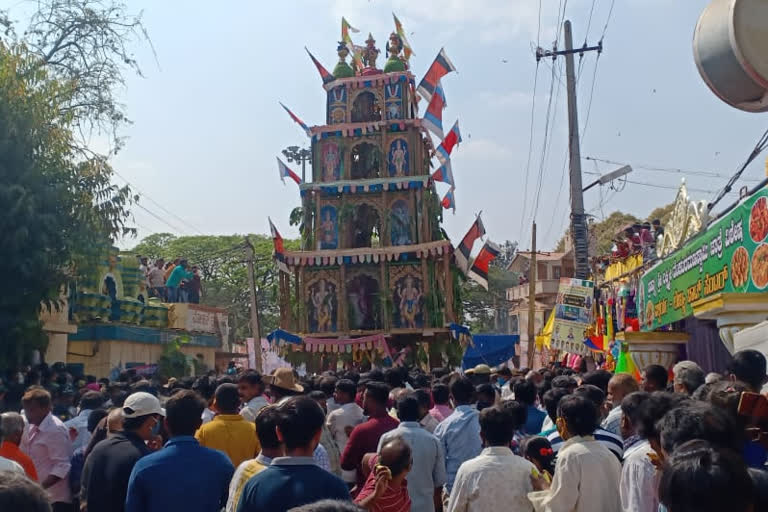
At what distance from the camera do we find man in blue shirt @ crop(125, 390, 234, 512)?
4.28 metres

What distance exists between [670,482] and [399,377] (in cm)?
667

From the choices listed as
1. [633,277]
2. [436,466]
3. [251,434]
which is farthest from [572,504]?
[633,277]

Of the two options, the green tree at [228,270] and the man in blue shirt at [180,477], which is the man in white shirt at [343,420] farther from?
the green tree at [228,270]

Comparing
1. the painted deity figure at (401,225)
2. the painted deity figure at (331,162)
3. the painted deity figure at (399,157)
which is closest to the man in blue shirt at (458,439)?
the painted deity figure at (401,225)

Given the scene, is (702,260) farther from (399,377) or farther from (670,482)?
(670,482)

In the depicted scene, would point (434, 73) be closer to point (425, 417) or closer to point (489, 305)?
point (425, 417)

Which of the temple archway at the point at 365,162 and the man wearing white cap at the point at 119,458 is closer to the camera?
the man wearing white cap at the point at 119,458

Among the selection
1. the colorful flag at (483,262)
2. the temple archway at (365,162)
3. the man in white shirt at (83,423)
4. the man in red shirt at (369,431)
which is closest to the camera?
the man in red shirt at (369,431)

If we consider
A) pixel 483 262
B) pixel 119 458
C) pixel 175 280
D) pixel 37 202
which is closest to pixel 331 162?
pixel 483 262

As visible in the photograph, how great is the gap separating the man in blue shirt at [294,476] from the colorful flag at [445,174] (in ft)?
86.2

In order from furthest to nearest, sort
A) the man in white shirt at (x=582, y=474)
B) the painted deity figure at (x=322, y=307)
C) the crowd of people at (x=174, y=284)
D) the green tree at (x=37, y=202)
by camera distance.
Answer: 1. the crowd of people at (x=174, y=284)
2. the painted deity figure at (x=322, y=307)
3. the green tree at (x=37, y=202)
4. the man in white shirt at (x=582, y=474)

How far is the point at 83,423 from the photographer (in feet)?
24.8

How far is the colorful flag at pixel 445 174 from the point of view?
98.7 ft

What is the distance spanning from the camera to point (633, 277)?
1891cm
